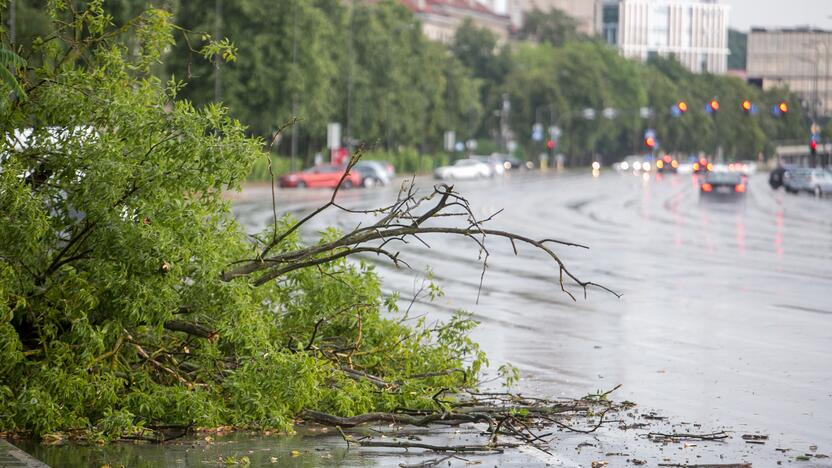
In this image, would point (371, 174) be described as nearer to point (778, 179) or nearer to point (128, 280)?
point (778, 179)

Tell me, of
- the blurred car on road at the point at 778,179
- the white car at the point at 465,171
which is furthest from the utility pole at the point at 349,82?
the blurred car on road at the point at 778,179

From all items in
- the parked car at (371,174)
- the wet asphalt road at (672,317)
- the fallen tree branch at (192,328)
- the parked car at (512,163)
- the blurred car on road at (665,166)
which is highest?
the fallen tree branch at (192,328)

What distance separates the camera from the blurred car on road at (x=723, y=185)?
74688 mm

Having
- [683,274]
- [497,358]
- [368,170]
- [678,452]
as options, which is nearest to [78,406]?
[678,452]

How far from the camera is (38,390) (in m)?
9.79

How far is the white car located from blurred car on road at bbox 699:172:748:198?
1230 inches

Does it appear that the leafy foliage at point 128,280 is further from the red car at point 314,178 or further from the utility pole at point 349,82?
the utility pole at point 349,82

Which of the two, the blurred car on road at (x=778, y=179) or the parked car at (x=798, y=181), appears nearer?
the parked car at (x=798, y=181)

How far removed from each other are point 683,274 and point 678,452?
53.1ft

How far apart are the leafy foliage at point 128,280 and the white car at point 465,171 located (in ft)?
306

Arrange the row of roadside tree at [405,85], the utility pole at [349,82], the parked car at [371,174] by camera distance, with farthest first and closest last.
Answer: the utility pole at [349,82] < the parked car at [371,174] < the row of roadside tree at [405,85]

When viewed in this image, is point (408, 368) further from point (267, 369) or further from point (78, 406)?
point (78, 406)

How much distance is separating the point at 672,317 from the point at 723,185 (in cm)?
5802

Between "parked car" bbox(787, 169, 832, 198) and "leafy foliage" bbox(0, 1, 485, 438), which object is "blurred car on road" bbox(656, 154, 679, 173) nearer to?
"parked car" bbox(787, 169, 832, 198)
